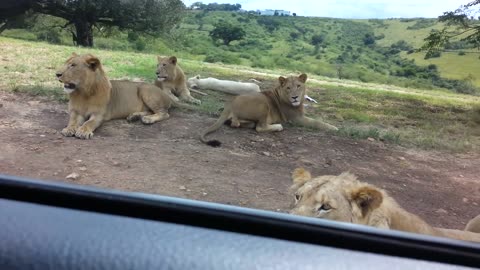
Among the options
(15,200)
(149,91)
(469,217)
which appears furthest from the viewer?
(149,91)

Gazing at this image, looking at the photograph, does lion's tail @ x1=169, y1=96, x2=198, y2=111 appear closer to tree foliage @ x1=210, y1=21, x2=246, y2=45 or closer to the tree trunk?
tree foliage @ x1=210, y1=21, x2=246, y2=45

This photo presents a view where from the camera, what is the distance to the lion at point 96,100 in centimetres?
554

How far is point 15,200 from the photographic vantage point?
96 cm

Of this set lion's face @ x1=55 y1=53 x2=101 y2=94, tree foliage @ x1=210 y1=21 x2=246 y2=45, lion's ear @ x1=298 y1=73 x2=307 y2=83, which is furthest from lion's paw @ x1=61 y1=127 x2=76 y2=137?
tree foliage @ x1=210 y1=21 x2=246 y2=45

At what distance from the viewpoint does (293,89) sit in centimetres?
685

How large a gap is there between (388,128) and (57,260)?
633 cm

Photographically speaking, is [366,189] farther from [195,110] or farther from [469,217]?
[195,110]

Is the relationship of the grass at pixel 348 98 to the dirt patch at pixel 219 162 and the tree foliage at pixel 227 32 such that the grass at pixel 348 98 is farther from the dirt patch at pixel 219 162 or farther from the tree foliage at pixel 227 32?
the tree foliage at pixel 227 32

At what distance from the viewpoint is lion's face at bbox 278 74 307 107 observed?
22.2 feet

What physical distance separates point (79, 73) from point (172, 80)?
2072 millimetres

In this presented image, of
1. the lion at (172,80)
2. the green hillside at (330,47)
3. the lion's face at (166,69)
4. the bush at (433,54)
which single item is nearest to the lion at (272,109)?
the lion at (172,80)

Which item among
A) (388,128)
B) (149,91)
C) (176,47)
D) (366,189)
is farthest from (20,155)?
(176,47)

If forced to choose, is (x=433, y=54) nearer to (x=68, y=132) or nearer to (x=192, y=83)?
(x=192, y=83)

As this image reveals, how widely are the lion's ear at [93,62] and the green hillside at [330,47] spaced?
320cm
